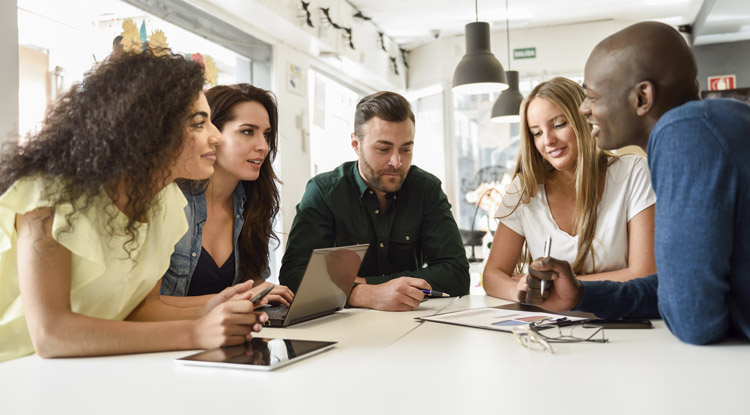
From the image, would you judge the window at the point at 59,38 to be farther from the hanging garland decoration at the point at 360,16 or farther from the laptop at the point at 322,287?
the hanging garland decoration at the point at 360,16

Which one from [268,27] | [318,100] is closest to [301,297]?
[268,27]

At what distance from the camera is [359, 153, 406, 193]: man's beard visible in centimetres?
232

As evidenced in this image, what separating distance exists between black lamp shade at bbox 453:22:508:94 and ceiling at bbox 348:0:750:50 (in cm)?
170

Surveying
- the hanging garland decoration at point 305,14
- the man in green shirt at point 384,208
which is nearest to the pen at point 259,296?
the man in green shirt at point 384,208

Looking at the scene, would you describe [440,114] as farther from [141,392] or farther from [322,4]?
[141,392]

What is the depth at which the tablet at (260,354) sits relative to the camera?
1.04 metres

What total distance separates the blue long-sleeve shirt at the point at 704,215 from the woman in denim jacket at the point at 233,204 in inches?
50.0

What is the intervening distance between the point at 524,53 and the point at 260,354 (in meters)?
5.78

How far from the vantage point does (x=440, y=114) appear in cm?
664

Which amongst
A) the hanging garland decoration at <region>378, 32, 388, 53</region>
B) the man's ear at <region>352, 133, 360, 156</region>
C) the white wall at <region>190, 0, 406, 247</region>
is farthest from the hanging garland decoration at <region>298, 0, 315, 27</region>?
the man's ear at <region>352, 133, 360, 156</region>

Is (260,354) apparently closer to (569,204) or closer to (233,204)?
(233,204)

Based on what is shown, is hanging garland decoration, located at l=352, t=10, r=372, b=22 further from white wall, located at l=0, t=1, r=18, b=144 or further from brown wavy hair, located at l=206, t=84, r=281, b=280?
white wall, located at l=0, t=1, r=18, b=144

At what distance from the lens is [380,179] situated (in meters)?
2.32

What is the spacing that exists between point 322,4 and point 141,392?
3.97 meters
